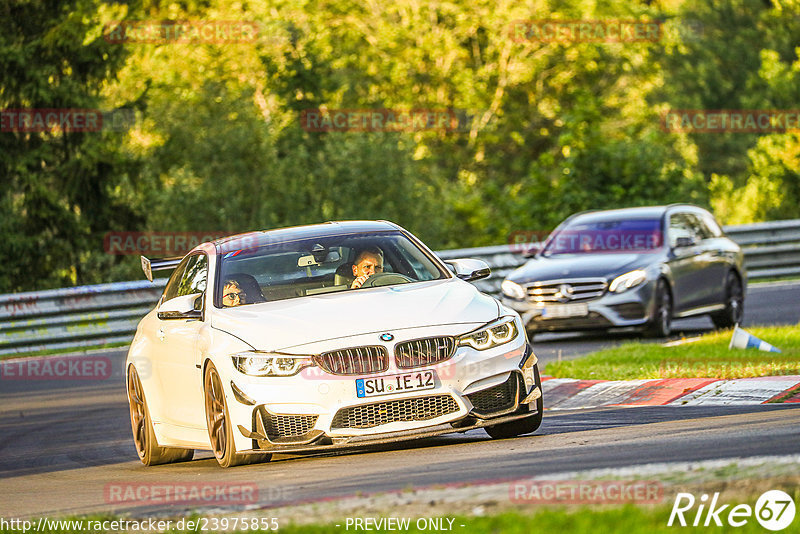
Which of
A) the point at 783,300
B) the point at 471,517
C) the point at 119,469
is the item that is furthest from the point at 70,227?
the point at 471,517

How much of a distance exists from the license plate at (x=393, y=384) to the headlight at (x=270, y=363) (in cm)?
34

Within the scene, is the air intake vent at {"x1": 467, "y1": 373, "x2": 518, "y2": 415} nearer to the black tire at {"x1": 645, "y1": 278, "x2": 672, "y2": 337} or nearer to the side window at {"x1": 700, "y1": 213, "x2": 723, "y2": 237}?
the black tire at {"x1": 645, "y1": 278, "x2": 672, "y2": 337}

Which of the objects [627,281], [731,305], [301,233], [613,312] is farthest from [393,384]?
[731,305]

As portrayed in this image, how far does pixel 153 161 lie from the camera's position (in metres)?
40.5

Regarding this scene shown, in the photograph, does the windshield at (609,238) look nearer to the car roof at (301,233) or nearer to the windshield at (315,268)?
the car roof at (301,233)

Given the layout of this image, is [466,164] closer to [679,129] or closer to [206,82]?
[679,129]

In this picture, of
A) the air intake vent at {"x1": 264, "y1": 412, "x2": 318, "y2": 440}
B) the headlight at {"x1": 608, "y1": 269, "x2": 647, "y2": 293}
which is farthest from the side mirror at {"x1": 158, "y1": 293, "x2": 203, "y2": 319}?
the headlight at {"x1": 608, "y1": 269, "x2": 647, "y2": 293}

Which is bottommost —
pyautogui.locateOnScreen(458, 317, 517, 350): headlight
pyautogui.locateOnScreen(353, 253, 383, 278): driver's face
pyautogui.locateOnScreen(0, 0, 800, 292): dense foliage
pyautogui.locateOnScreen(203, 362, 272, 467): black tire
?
pyautogui.locateOnScreen(0, 0, 800, 292): dense foliage

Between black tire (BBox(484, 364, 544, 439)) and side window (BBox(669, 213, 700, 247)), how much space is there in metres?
9.83

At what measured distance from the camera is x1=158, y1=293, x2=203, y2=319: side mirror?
1030cm

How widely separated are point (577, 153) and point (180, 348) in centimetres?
2695

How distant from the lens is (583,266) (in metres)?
18.8

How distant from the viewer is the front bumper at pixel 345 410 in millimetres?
9078

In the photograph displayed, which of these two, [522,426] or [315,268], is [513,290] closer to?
[315,268]
